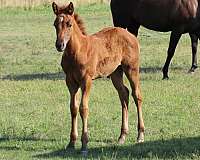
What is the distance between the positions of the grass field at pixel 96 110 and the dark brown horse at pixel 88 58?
0.48m

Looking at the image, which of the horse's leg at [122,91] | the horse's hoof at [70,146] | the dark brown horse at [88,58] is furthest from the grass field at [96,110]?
the dark brown horse at [88,58]

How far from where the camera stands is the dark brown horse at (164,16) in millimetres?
15398

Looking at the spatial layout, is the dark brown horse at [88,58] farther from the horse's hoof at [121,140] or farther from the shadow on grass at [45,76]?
the shadow on grass at [45,76]

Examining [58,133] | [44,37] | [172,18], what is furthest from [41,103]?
[44,37]

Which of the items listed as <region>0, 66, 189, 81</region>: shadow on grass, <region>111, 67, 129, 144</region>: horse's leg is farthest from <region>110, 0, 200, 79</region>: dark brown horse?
<region>111, 67, 129, 144</region>: horse's leg

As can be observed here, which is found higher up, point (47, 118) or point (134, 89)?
point (134, 89)

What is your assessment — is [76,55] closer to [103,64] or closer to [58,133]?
[103,64]

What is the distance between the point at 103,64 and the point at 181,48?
1177cm

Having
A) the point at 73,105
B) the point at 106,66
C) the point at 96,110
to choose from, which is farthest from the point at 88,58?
the point at 96,110

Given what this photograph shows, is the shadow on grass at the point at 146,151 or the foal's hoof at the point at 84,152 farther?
the foal's hoof at the point at 84,152

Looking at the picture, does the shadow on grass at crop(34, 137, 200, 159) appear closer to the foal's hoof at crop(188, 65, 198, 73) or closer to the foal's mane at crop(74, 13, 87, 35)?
the foal's mane at crop(74, 13, 87, 35)

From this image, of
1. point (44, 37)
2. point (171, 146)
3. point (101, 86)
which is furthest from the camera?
point (44, 37)

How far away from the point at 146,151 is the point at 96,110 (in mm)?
3132

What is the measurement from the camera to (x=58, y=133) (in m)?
10.2
